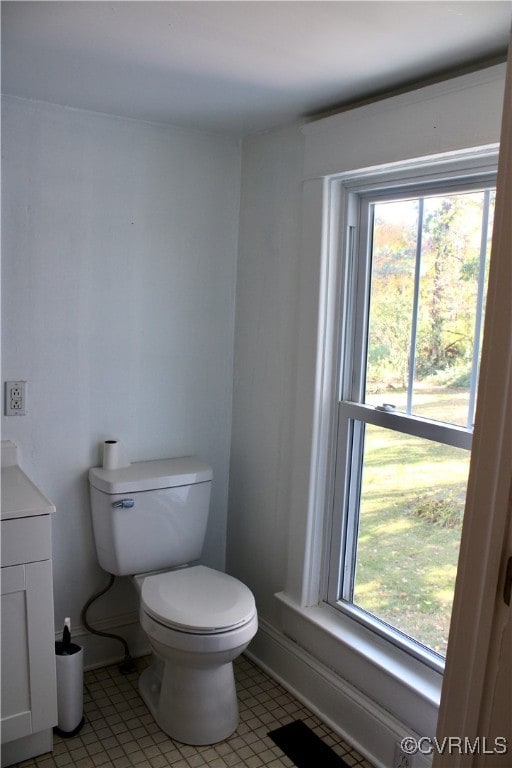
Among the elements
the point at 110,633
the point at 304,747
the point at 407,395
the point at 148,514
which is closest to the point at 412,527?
the point at 407,395

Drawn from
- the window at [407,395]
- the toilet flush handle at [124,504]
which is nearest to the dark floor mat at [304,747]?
the window at [407,395]

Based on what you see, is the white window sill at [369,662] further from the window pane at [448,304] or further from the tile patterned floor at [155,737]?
the window pane at [448,304]

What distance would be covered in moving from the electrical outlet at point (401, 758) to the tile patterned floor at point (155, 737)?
112mm

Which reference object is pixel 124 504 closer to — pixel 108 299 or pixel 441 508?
pixel 108 299

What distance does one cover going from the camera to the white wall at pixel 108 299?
2320mm

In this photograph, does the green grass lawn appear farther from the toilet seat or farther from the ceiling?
the ceiling

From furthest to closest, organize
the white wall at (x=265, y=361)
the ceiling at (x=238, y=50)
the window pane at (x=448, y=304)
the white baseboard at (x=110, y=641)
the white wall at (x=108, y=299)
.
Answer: the white baseboard at (x=110, y=641), the white wall at (x=265, y=361), the white wall at (x=108, y=299), the window pane at (x=448, y=304), the ceiling at (x=238, y=50)

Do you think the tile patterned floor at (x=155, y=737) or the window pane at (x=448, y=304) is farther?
the tile patterned floor at (x=155, y=737)

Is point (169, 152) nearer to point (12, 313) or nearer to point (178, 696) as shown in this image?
point (12, 313)

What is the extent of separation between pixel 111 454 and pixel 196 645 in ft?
2.60

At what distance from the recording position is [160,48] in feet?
5.65

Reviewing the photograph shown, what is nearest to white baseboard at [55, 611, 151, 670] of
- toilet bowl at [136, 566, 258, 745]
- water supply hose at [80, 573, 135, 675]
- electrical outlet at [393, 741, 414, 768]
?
water supply hose at [80, 573, 135, 675]

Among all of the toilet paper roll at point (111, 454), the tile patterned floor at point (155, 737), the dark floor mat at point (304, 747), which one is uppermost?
the toilet paper roll at point (111, 454)

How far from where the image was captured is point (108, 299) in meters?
2.49
